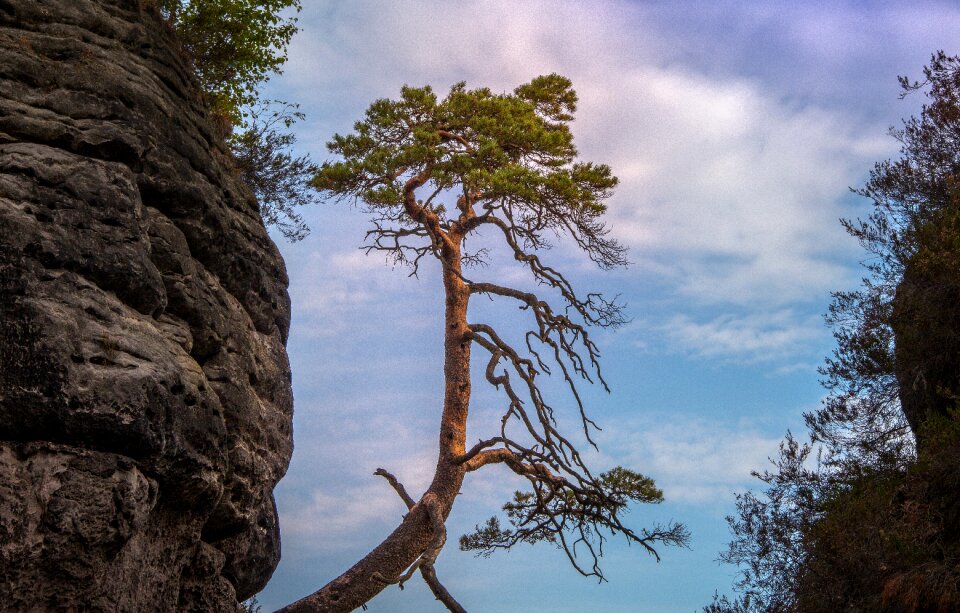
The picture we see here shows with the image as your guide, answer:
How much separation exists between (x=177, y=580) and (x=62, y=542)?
50.1 inches

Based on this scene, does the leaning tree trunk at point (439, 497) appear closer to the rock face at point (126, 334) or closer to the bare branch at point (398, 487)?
the bare branch at point (398, 487)

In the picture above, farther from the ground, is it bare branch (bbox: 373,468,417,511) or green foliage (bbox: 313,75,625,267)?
green foliage (bbox: 313,75,625,267)

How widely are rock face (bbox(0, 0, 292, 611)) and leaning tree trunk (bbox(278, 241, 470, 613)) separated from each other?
5090 mm

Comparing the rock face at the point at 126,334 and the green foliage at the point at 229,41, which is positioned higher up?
the green foliage at the point at 229,41

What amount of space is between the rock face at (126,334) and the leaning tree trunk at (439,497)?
5090 mm

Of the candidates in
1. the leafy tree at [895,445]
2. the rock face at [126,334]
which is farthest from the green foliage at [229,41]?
the leafy tree at [895,445]

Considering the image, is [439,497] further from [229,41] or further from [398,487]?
[229,41]

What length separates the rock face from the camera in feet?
17.7

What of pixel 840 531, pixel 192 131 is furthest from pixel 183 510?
pixel 840 531

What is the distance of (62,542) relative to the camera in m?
5.31

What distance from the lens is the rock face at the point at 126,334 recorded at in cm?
541

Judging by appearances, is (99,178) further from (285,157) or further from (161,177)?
(285,157)

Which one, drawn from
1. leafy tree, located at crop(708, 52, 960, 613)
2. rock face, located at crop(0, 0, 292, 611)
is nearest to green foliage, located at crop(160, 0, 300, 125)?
rock face, located at crop(0, 0, 292, 611)

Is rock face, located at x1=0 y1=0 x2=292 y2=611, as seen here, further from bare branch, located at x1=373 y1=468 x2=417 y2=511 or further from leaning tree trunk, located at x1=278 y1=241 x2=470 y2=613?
bare branch, located at x1=373 y1=468 x2=417 y2=511
